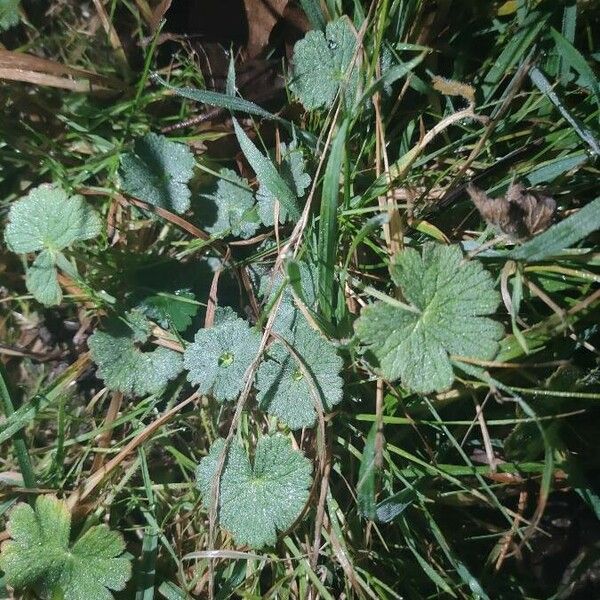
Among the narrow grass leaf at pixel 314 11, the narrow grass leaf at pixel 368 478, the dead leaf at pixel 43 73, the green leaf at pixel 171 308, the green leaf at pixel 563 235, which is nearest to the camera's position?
the green leaf at pixel 563 235

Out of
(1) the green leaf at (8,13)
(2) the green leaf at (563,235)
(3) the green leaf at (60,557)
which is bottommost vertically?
(3) the green leaf at (60,557)

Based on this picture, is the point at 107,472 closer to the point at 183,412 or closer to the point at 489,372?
the point at 183,412

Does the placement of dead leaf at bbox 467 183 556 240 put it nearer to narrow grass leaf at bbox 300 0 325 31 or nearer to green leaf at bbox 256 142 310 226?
green leaf at bbox 256 142 310 226

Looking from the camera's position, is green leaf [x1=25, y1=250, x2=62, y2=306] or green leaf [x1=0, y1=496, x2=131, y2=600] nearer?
green leaf [x1=0, y1=496, x2=131, y2=600]

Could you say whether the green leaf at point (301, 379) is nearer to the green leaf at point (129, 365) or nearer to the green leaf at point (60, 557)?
the green leaf at point (129, 365)

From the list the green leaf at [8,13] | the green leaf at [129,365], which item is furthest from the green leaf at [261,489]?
the green leaf at [8,13]

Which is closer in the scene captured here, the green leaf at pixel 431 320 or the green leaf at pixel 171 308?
the green leaf at pixel 431 320

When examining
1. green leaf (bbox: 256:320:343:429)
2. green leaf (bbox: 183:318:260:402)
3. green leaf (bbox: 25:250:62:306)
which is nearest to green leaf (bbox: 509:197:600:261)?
green leaf (bbox: 256:320:343:429)
